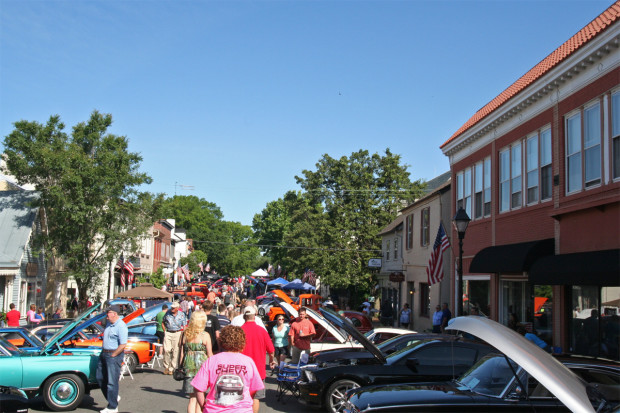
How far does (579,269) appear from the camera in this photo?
14.3 meters

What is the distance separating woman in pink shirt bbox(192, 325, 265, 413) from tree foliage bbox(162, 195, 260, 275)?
82.2 m

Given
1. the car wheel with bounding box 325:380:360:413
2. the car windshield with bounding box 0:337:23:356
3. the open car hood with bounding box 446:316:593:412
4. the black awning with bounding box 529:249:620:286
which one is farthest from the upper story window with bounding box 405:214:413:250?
the open car hood with bounding box 446:316:593:412

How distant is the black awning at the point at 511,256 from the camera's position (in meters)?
17.1

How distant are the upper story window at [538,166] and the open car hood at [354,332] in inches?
368

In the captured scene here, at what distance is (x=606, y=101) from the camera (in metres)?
14.7

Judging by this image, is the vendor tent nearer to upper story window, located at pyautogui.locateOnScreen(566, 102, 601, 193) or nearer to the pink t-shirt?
upper story window, located at pyautogui.locateOnScreen(566, 102, 601, 193)

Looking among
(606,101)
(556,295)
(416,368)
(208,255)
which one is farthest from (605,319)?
(208,255)

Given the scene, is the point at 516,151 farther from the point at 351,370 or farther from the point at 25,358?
the point at 25,358

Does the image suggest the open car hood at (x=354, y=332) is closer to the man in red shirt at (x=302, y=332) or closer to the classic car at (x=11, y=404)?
the man in red shirt at (x=302, y=332)

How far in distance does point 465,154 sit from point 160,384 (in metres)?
16.6

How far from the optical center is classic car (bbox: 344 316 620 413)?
5.07m

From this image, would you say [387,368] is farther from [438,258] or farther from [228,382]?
[438,258]

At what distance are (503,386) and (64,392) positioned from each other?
7.22 m

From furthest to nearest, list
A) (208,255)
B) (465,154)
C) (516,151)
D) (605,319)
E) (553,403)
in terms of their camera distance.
A: (208,255) < (465,154) < (516,151) < (605,319) < (553,403)
